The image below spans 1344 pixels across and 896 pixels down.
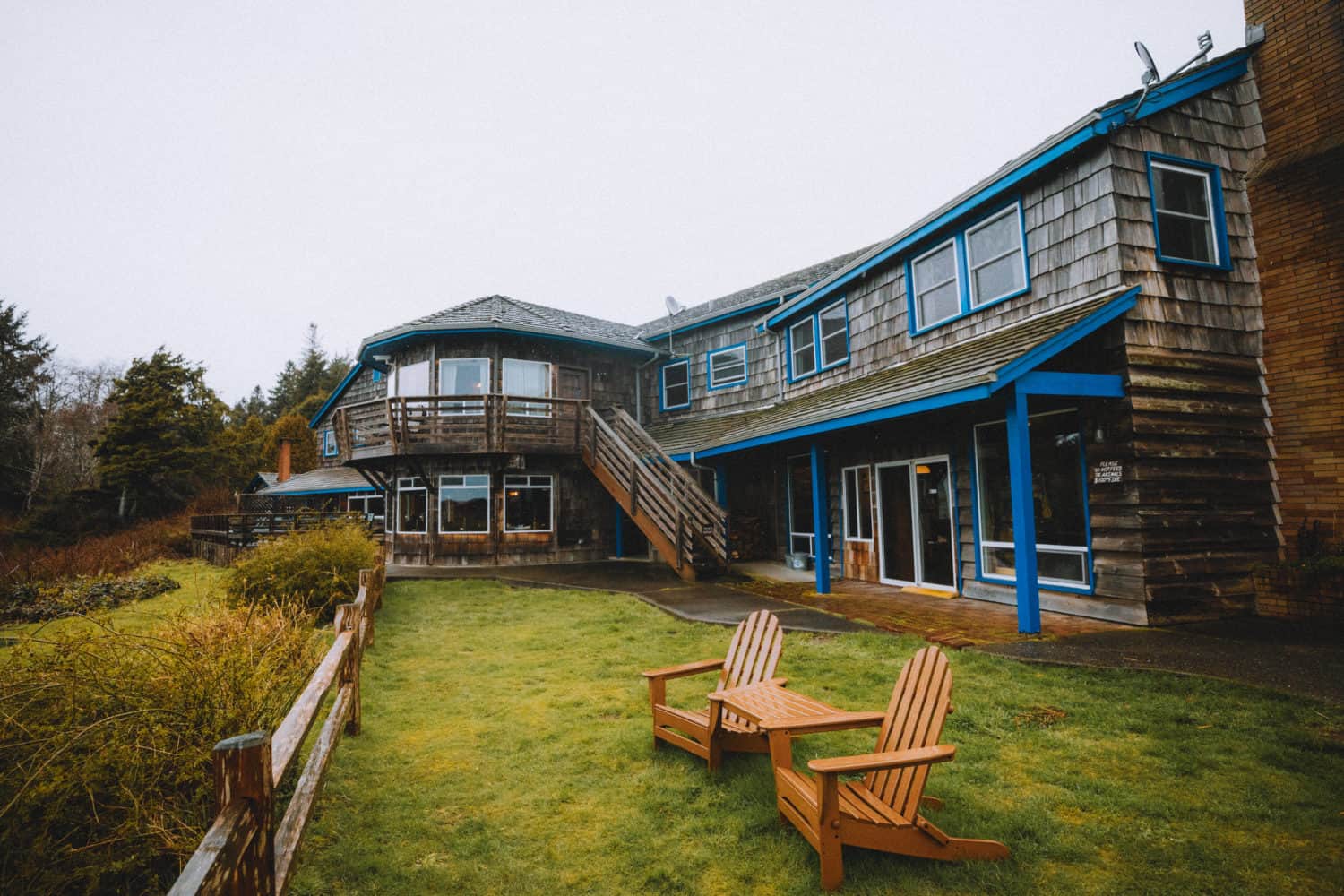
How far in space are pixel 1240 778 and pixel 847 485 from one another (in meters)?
8.88

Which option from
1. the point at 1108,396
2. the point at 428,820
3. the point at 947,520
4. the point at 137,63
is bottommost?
the point at 428,820

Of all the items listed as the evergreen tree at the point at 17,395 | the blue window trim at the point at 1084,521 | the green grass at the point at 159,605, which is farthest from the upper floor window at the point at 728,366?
the evergreen tree at the point at 17,395

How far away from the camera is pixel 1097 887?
260 cm

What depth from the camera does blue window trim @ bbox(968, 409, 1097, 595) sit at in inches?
299

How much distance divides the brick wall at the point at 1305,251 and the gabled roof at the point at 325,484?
23.0 m

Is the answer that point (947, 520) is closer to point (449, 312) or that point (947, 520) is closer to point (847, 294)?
point (847, 294)

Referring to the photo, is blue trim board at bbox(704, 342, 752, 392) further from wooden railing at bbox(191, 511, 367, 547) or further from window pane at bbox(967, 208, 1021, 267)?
wooden railing at bbox(191, 511, 367, 547)

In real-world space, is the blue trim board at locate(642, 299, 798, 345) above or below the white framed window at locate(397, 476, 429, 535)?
above

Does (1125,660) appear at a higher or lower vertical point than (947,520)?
lower

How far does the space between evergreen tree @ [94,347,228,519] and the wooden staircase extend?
26243 millimetres

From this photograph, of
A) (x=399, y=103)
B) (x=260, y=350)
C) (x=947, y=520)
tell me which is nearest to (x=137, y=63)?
(x=399, y=103)

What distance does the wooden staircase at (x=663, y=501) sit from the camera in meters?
12.4

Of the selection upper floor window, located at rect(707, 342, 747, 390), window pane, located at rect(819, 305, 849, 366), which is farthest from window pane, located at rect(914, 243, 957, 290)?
upper floor window, located at rect(707, 342, 747, 390)

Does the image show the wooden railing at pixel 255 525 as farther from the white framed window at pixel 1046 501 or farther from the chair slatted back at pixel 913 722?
the chair slatted back at pixel 913 722
